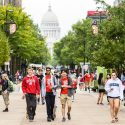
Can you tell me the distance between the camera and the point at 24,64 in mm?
107562

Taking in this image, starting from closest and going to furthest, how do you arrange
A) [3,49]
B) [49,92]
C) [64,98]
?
[49,92] < [64,98] < [3,49]

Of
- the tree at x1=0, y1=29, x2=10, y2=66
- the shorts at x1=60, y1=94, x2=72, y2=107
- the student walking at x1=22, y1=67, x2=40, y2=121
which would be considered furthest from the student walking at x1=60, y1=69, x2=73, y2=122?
the tree at x1=0, y1=29, x2=10, y2=66

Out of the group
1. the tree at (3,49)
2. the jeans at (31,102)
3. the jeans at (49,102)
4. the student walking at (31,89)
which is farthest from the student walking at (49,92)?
the tree at (3,49)

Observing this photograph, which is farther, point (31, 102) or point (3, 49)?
point (3, 49)

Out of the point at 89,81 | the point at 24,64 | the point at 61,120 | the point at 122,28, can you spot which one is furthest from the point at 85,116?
the point at 24,64

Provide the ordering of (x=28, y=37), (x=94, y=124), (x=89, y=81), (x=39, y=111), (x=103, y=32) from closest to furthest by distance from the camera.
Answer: (x=94, y=124) → (x=39, y=111) → (x=103, y=32) → (x=89, y=81) → (x=28, y=37)

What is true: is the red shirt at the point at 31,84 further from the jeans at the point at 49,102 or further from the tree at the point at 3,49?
the tree at the point at 3,49

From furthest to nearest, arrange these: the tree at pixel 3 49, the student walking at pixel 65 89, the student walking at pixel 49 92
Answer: the tree at pixel 3 49 → the student walking at pixel 65 89 → the student walking at pixel 49 92

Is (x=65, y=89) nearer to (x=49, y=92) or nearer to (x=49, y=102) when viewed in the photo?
(x=49, y=92)

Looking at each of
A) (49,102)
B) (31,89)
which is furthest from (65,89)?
(31,89)

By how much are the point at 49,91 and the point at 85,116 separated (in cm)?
283

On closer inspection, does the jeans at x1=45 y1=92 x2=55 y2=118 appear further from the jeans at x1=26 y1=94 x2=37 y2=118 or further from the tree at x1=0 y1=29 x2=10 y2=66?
the tree at x1=0 y1=29 x2=10 y2=66

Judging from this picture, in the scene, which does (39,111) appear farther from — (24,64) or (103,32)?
(24,64)

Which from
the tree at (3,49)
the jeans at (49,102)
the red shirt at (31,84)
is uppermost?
the tree at (3,49)
